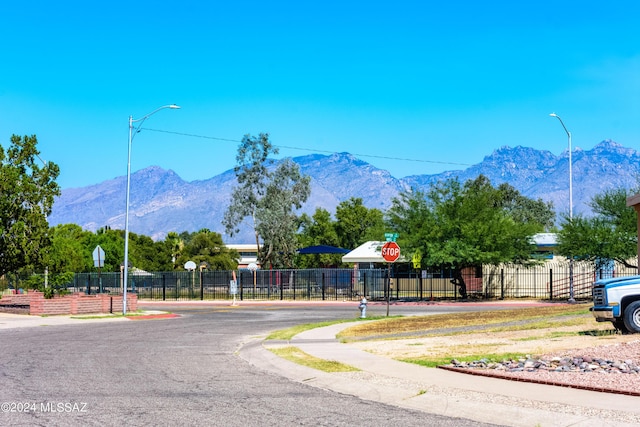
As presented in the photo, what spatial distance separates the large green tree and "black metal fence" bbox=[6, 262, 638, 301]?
3280 millimetres

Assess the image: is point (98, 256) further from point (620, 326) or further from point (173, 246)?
point (173, 246)

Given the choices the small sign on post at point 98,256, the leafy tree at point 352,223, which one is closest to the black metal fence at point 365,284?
the small sign on post at point 98,256

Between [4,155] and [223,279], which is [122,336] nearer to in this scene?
[4,155]

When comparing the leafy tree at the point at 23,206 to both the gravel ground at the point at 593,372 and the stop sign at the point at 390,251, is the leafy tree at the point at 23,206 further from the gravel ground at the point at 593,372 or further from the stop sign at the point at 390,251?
the gravel ground at the point at 593,372

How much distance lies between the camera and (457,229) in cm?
4988

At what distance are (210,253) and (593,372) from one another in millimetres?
89579

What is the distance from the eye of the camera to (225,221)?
82.1 m

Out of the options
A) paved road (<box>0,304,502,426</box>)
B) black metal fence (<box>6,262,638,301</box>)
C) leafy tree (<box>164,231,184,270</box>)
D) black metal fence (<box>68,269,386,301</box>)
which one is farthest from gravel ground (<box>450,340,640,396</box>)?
leafy tree (<box>164,231,184,270</box>)

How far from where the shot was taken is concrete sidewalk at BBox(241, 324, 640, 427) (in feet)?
33.8

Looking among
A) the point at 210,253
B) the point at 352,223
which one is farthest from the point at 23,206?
the point at 352,223

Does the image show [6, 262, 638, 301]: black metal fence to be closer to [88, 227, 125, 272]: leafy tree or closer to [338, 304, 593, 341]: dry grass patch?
[88, 227, 125, 272]: leafy tree

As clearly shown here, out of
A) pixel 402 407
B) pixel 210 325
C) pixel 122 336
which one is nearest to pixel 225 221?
pixel 210 325

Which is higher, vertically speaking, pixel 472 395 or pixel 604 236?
pixel 604 236

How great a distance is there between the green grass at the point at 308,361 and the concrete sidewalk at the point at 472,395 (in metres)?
0.24
